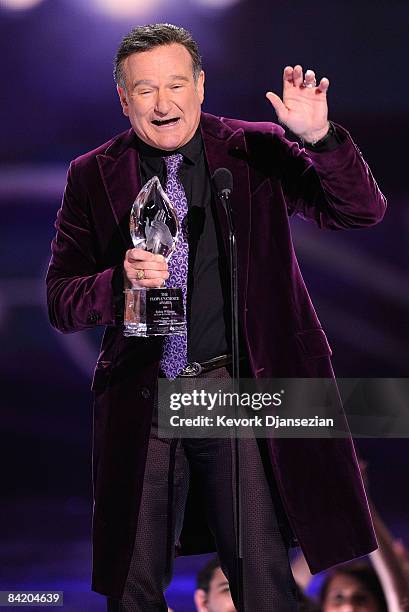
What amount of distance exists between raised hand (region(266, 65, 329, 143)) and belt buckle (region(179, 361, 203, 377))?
614mm

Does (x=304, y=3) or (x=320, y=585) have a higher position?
(x=304, y=3)

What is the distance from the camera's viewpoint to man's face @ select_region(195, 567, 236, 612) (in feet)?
10.5

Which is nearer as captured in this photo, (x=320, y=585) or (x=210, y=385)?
(x=210, y=385)

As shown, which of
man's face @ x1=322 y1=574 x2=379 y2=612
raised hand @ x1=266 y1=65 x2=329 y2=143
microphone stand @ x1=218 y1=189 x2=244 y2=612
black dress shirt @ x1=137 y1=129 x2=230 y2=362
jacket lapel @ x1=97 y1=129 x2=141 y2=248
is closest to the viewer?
microphone stand @ x1=218 y1=189 x2=244 y2=612

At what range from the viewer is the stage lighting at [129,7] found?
321 centimetres

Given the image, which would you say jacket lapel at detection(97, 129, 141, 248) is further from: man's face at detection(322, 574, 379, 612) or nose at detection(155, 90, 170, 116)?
man's face at detection(322, 574, 379, 612)

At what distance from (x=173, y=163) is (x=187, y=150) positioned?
5 centimetres

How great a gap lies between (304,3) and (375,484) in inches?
67.3

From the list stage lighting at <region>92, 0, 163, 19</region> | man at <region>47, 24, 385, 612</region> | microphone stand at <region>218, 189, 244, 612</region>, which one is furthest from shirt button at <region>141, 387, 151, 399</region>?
stage lighting at <region>92, 0, 163, 19</region>

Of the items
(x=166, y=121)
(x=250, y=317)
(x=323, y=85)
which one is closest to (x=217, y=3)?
(x=166, y=121)

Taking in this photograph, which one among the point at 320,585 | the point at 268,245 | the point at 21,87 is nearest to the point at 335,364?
the point at 320,585

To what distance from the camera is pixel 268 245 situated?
92.9 inches

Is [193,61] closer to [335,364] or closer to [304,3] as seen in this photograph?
[304,3]

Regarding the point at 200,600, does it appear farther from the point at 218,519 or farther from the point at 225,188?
the point at 225,188
